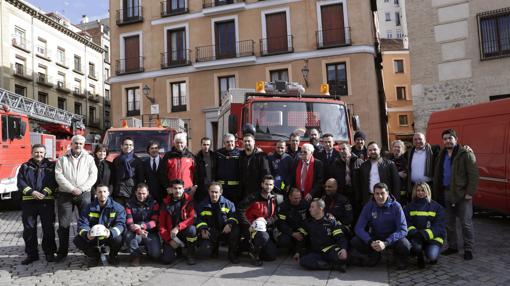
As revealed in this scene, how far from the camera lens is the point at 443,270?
509cm

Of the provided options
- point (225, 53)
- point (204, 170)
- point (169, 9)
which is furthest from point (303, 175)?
point (169, 9)

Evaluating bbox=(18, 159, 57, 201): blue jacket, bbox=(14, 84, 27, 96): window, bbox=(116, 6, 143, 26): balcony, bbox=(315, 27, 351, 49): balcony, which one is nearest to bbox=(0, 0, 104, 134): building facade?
bbox=(14, 84, 27, 96): window

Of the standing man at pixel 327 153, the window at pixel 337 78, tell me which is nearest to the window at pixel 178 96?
the window at pixel 337 78

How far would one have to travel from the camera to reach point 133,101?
83.7ft

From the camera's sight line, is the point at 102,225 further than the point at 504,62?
No

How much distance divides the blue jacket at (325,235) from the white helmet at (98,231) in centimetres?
273

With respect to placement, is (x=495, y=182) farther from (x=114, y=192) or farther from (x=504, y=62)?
(x=504, y=62)

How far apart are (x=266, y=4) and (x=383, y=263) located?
19903 mm

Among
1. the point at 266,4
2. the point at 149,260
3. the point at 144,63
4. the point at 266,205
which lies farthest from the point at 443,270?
the point at 144,63

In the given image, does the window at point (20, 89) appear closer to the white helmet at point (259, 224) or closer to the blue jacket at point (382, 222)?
the white helmet at point (259, 224)

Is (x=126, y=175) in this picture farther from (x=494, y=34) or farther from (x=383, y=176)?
(x=494, y=34)

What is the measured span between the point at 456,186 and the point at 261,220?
9.02 ft

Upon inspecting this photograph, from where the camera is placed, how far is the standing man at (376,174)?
5.86m

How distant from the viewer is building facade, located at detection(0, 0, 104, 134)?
95.6 feet
